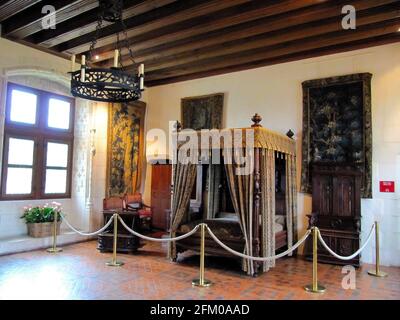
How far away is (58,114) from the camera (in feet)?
23.4

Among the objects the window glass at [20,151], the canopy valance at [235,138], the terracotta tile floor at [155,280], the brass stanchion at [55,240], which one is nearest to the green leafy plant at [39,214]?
the brass stanchion at [55,240]

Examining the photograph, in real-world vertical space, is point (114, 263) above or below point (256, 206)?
below

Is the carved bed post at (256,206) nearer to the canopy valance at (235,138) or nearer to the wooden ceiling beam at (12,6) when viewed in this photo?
the canopy valance at (235,138)

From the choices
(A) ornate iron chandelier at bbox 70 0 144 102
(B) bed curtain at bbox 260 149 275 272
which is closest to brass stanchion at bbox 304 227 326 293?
(B) bed curtain at bbox 260 149 275 272

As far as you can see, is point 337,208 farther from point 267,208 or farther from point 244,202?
point 244,202

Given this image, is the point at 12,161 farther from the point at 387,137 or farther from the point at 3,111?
the point at 387,137

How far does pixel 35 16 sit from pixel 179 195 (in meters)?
3.63

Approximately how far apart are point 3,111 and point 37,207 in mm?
1904

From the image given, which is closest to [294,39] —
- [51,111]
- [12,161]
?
[51,111]

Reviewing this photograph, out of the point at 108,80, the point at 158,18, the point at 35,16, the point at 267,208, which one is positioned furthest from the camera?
the point at 35,16

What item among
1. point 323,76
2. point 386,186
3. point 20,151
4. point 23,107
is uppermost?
point 323,76

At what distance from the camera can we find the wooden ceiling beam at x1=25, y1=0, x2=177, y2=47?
4.72 m

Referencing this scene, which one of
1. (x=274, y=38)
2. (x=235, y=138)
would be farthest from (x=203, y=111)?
(x=235, y=138)

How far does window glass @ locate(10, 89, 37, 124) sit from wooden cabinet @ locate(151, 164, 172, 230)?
3050mm
